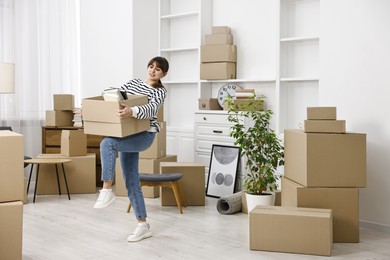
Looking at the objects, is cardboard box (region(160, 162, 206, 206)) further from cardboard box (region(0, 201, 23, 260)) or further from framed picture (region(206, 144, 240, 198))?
cardboard box (region(0, 201, 23, 260))

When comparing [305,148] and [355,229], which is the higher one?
[305,148]

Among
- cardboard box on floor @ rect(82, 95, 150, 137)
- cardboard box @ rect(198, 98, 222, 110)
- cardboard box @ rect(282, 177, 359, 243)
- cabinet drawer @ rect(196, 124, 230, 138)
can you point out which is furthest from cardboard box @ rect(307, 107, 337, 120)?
cardboard box @ rect(198, 98, 222, 110)

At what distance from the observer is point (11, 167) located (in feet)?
10.9

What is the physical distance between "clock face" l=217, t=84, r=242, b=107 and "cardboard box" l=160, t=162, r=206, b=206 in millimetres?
1122

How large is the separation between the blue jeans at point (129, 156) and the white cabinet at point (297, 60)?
211cm

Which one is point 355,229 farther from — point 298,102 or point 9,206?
point 9,206

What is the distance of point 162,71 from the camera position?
13.9 ft

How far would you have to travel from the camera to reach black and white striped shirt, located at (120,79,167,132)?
155 inches

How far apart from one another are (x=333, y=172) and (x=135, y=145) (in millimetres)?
1487

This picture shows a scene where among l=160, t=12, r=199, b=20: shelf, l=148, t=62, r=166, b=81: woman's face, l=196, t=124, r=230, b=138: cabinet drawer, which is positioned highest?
l=160, t=12, r=199, b=20: shelf

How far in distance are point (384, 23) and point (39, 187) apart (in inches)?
154

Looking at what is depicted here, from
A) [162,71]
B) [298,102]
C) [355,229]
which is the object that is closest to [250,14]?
[298,102]

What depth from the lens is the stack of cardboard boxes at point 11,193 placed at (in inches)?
130

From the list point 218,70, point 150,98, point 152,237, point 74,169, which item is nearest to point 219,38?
point 218,70
